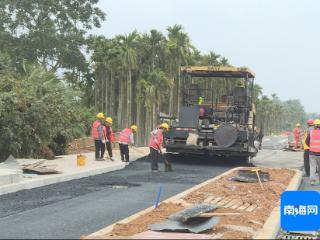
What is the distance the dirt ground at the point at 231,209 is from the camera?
23.3 ft

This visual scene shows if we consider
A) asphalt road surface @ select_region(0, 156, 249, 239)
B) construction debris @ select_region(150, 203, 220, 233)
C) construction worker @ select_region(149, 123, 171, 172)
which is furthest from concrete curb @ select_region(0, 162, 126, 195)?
construction debris @ select_region(150, 203, 220, 233)

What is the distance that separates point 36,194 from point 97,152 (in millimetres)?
7478

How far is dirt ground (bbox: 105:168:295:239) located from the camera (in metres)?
7.10

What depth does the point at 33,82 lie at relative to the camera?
2080 cm

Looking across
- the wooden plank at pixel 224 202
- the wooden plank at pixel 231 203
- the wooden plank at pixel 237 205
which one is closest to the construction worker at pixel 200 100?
the wooden plank at pixel 224 202

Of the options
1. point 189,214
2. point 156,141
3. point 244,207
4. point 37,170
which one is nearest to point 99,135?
point 156,141

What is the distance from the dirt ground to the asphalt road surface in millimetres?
706

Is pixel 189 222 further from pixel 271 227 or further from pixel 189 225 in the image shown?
pixel 271 227

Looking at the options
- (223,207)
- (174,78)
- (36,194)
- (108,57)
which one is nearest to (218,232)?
(223,207)

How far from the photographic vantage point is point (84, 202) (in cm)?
1038

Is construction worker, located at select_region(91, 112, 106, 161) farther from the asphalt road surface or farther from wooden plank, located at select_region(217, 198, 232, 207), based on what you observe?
wooden plank, located at select_region(217, 198, 232, 207)

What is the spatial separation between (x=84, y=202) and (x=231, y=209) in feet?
9.91

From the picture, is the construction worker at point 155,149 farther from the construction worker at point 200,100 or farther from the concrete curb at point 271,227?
the concrete curb at point 271,227

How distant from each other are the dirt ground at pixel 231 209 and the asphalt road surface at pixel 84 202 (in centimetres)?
71
